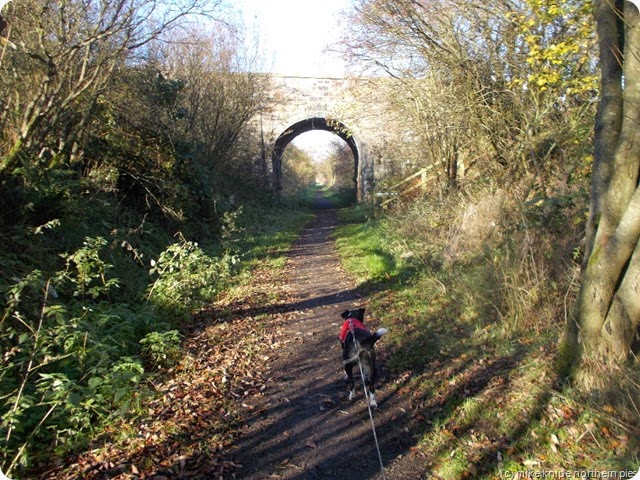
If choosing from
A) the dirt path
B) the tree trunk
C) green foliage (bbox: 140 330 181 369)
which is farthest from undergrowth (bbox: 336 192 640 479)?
green foliage (bbox: 140 330 181 369)

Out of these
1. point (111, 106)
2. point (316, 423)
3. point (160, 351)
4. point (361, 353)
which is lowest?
point (316, 423)

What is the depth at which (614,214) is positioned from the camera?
3.64 m

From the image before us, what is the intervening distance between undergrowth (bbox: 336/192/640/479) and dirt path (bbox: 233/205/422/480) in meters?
0.26

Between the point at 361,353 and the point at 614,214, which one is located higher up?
the point at 614,214

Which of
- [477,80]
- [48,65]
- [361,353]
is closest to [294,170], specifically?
[477,80]

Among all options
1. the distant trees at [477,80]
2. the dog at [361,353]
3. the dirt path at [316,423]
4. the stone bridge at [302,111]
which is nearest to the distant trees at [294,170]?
the stone bridge at [302,111]

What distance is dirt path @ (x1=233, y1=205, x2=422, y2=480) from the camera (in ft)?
11.0

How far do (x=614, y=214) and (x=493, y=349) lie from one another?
6.41 feet

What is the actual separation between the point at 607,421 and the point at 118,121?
34.4 ft

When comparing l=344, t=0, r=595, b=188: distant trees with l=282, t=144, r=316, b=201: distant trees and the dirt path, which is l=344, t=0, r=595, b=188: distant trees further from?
l=282, t=144, r=316, b=201: distant trees

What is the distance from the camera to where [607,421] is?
325 cm

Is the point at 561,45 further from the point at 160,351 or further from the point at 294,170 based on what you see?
the point at 294,170

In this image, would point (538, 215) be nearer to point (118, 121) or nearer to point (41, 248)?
point (41, 248)

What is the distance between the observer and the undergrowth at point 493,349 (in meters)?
3.20
